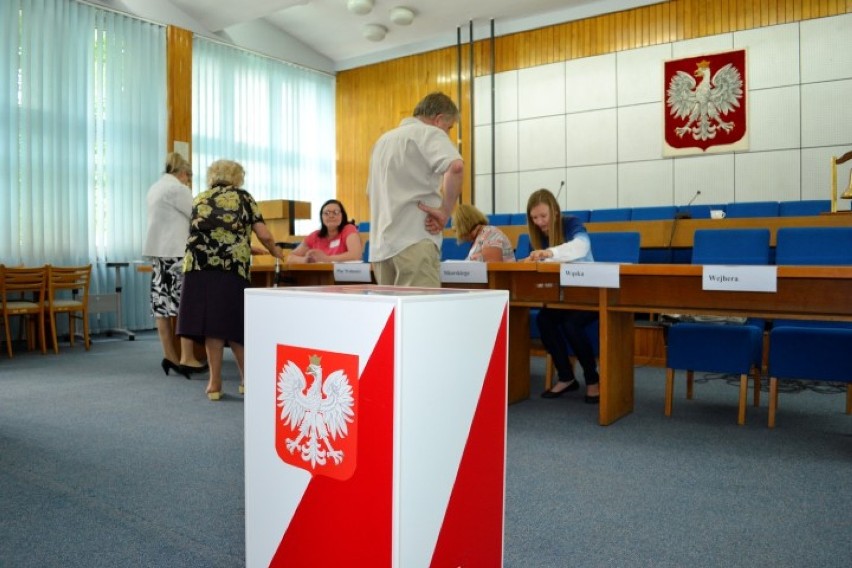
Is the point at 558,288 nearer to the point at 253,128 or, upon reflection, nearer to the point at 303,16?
the point at 253,128

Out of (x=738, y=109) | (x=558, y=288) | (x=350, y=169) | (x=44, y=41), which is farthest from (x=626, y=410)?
(x=350, y=169)

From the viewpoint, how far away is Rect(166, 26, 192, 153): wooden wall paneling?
24.5 ft

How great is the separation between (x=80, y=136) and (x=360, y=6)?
347 centimetres

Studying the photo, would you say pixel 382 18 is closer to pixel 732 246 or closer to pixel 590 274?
pixel 732 246

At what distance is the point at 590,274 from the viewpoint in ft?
9.50

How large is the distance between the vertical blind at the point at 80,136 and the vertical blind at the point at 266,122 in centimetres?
65

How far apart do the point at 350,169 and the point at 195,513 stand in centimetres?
836

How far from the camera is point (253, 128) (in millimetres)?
8648

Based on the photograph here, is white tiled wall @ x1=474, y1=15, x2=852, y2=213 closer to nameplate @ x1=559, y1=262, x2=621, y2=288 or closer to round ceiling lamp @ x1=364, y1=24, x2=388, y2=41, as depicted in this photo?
round ceiling lamp @ x1=364, y1=24, x2=388, y2=41

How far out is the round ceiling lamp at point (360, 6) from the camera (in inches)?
307

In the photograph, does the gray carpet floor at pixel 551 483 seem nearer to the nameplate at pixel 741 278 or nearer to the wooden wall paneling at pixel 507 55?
the nameplate at pixel 741 278

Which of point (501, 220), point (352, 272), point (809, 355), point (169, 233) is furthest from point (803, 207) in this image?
point (169, 233)

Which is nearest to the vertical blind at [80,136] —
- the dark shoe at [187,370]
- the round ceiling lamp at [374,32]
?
the round ceiling lamp at [374,32]

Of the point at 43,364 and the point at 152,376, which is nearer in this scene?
the point at 152,376
